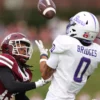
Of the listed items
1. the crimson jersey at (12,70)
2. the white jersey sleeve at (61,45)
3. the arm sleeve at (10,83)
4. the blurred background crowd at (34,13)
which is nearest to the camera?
the white jersey sleeve at (61,45)

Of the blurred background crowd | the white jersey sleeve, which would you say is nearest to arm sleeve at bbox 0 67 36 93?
the white jersey sleeve

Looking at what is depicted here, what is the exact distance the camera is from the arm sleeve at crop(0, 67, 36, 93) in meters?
7.23

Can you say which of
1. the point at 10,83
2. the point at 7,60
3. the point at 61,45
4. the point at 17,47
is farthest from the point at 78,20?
the point at 10,83

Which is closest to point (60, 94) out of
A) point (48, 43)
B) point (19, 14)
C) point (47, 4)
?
point (47, 4)

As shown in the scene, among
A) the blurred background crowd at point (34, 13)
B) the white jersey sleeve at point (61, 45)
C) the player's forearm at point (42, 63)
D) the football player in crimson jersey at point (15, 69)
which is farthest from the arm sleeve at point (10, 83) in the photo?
the blurred background crowd at point (34, 13)

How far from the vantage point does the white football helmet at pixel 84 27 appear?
7293 millimetres

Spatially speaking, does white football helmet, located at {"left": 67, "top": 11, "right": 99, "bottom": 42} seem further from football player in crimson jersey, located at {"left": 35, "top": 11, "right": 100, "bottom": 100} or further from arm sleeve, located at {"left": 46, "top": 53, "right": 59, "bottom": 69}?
arm sleeve, located at {"left": 46, "top": 53, "right": 59, "bottom": 69}

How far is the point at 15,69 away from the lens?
7.41 meters

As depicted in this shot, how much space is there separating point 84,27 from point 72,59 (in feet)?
1.23

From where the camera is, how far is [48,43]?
24.3 m

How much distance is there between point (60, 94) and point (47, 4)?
1091 millimetres

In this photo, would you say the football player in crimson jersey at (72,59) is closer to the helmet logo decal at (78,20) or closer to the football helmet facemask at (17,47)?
the helmet logo decal at (78,20)

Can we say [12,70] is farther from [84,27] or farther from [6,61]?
[84,27]

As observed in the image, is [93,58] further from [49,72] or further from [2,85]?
[2,85]
